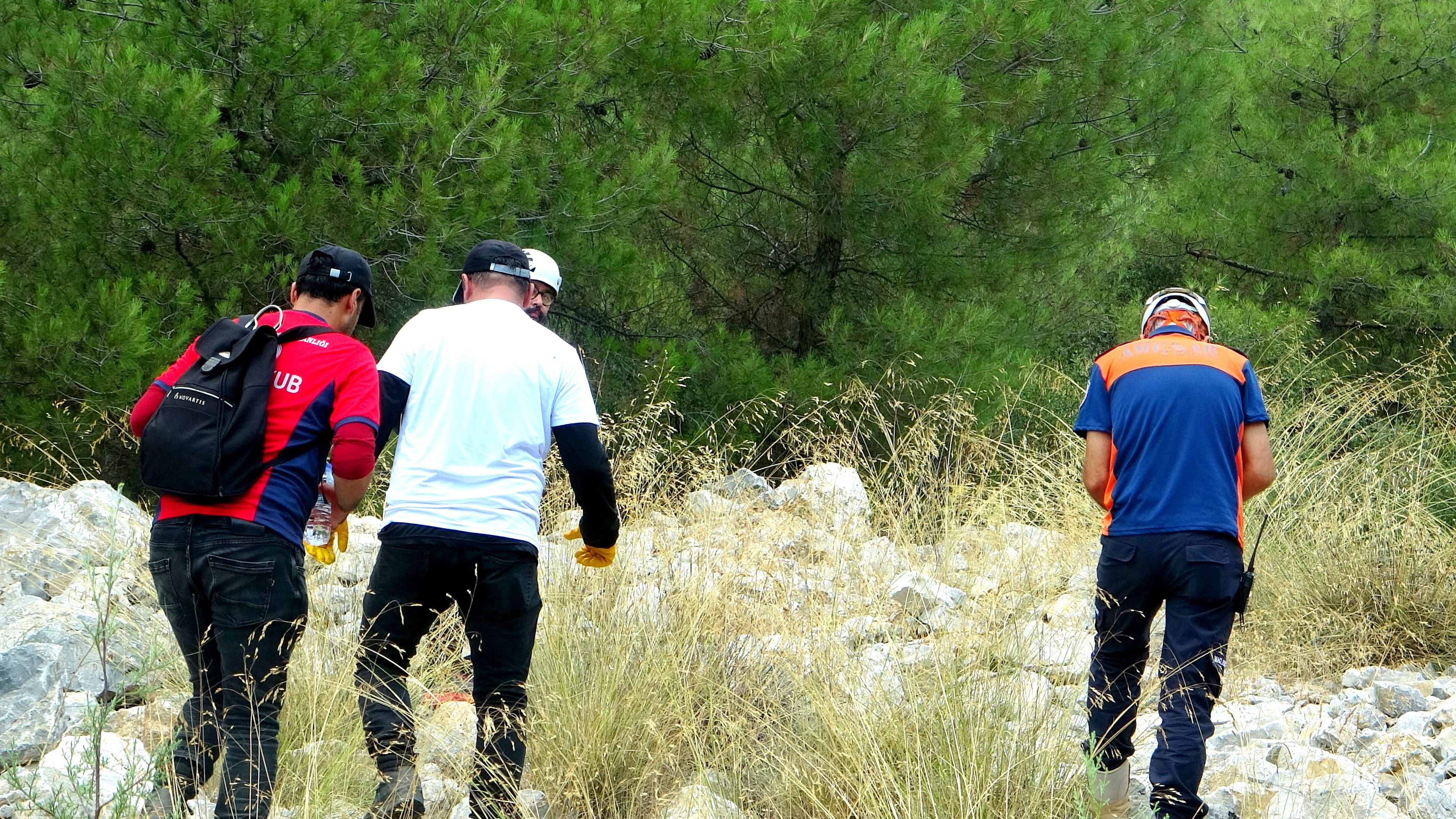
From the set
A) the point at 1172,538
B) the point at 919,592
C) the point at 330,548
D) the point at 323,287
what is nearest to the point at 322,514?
the point at 330,548

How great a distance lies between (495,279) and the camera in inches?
140

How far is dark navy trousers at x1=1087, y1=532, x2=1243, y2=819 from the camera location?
11.4 feet

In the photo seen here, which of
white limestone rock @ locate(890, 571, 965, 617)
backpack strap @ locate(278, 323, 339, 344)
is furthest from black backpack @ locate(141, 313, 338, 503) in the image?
white limestone rock @ locate(890, 571, 965, 617)

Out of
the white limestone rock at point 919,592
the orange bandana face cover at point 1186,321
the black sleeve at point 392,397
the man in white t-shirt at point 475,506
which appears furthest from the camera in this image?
the white limestone rock at point 919,592

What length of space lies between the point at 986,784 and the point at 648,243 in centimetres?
772

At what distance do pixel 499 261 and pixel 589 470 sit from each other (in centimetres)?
64

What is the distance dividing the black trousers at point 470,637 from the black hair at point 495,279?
28.2 inches

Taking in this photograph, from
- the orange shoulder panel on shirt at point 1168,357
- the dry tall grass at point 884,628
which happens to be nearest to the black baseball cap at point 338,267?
the dry tall grass at point 884,628

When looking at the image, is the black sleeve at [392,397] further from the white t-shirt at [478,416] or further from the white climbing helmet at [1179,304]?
the white climbing helmet at [1179,304]

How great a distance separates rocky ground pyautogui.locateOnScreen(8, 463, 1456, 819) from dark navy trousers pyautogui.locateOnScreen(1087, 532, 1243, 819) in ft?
0.29

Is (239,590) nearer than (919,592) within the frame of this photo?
Yes

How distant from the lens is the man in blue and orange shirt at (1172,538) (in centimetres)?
352

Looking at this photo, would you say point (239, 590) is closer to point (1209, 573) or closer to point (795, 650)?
point (795, 650)

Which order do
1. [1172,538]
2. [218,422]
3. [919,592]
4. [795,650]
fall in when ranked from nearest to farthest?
[218,422]
[1172,538]
[795,650]
[919,592]
